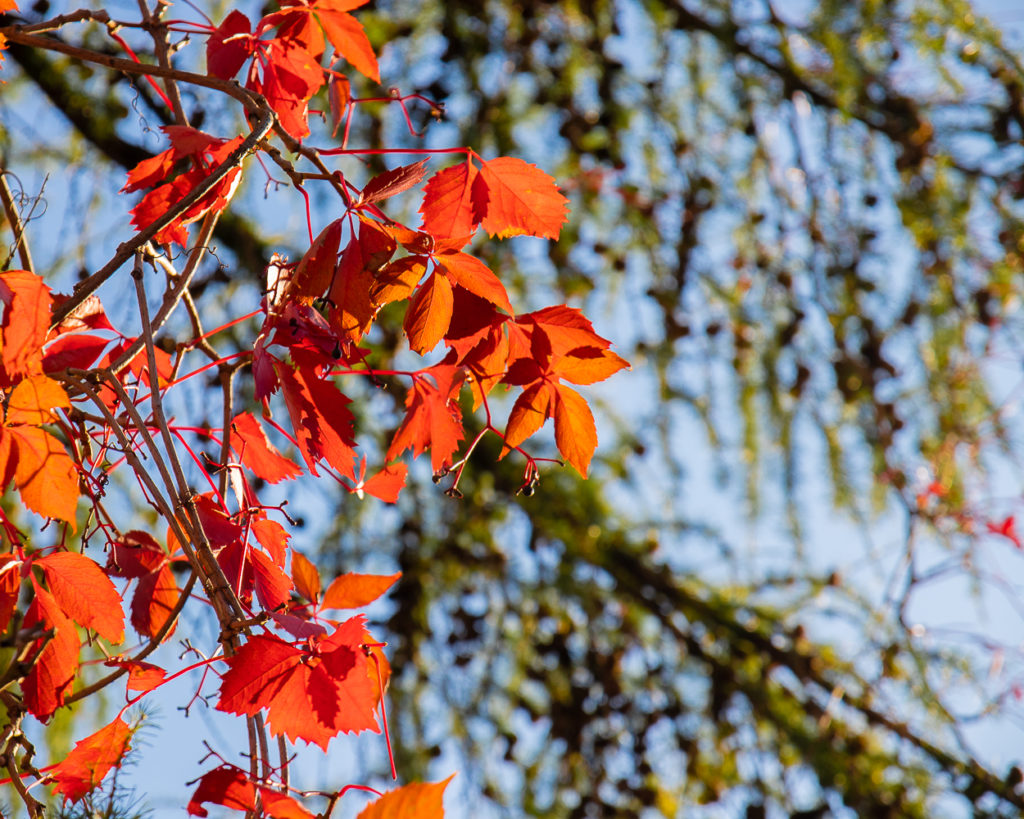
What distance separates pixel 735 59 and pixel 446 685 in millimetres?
1309

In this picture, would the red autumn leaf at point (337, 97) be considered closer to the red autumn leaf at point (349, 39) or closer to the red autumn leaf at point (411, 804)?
the red autumn leaf at point (349, 39)

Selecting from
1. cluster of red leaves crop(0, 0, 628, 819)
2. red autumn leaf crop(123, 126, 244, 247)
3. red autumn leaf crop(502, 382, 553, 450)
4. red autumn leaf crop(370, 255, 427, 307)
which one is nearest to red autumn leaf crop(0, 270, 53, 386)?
cluster of red leaves crop(0, 0, 628, 819)

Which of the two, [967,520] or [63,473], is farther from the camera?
[967,520]

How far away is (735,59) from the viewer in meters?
1.75

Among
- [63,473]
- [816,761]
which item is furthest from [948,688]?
[63,473]

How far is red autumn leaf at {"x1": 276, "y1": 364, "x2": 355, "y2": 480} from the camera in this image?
23.7 inches

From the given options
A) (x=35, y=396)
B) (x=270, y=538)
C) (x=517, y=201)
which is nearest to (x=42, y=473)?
(x=35, y=396)

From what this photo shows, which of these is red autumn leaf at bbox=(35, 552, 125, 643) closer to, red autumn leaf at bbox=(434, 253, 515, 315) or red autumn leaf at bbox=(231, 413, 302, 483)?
red autumn leaf at bbox=(231, 413, 302, 483)

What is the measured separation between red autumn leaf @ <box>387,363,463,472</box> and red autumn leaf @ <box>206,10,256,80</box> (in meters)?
0.29

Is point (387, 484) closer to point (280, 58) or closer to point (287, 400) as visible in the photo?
point (287, 400)

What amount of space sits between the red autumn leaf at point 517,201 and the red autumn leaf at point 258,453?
250 millimetres

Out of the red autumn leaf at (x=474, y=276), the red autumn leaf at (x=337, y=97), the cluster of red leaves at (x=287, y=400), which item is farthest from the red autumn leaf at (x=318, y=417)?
the red autumn leaf at (x=337, y=97)

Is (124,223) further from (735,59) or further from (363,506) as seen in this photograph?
(735,59)

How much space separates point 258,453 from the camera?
2.42ft
